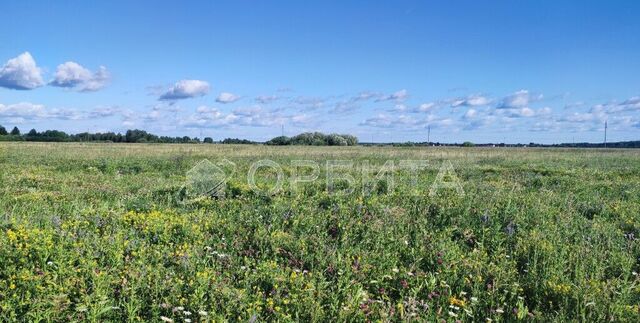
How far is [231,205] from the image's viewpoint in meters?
8.66

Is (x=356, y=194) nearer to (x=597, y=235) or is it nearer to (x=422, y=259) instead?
(x=422, y=259)

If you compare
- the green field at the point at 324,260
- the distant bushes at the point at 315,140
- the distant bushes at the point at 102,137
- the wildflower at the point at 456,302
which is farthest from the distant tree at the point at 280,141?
the wildflower at the point at 456,302

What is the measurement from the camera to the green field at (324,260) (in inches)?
179

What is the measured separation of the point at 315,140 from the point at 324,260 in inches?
3864

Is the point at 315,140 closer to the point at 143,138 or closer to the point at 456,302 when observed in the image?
the point at 143,138

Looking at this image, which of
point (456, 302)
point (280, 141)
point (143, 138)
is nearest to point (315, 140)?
point (280, 141)

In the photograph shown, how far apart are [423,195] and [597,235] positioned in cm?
319

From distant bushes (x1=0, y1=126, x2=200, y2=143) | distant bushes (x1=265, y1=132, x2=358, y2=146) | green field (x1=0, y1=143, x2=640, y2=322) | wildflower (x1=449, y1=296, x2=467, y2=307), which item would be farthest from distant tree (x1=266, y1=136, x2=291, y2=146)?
wildflower (x1=449, y1=296, x2=467, y2=307)

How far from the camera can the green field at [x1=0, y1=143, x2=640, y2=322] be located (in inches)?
179

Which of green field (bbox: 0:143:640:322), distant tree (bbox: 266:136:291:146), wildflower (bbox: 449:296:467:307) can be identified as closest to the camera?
green field (bbox: 0:143:640:322)

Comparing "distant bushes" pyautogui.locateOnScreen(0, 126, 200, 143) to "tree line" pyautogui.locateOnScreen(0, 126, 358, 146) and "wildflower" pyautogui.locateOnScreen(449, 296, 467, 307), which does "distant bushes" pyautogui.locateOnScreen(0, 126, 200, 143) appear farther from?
"wildflower" pyautogui.locateOnScreen(449, 296, 467, 307)

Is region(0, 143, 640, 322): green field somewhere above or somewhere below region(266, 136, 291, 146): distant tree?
below

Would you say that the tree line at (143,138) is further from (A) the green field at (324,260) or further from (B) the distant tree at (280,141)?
(A) the green field at (324,260)

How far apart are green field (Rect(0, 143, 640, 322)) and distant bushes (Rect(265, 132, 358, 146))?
306ft
